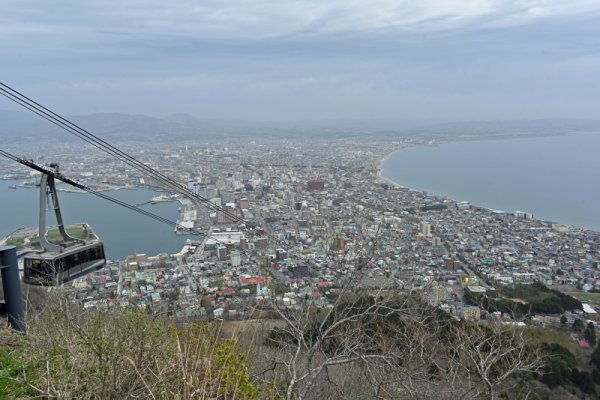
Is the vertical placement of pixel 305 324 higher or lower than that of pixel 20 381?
lower

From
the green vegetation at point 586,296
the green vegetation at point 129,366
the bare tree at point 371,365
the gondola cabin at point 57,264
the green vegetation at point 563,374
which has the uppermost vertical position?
the green vegetation at point 129,366

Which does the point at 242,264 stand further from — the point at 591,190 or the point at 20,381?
the point at 591,190

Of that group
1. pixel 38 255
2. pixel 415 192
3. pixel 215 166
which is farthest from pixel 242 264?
pixel 215 166

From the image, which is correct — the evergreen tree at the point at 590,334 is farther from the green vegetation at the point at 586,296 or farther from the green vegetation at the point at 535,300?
the green vegetation at the point at 586,296

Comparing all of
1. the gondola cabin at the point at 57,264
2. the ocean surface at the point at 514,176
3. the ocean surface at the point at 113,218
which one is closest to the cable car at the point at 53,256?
the gondola cabin at the point at 57,264

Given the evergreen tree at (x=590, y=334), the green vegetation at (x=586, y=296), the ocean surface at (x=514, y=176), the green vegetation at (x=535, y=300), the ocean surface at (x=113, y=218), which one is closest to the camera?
the evergreen tree at (x=590, y=334)

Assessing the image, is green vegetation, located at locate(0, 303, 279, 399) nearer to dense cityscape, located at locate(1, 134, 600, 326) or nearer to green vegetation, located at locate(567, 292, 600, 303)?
dense cityscape, located at locate(1, 134, 600, 326)
